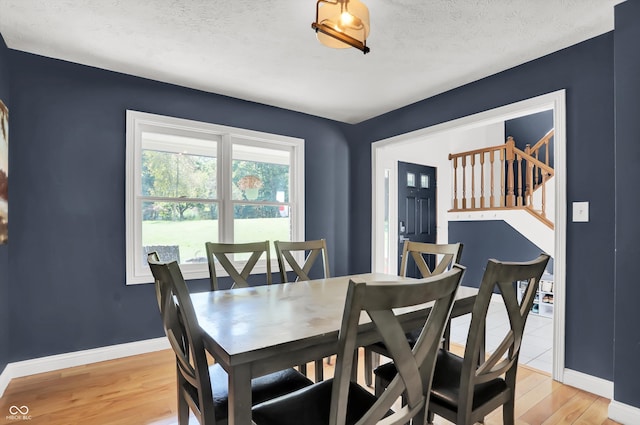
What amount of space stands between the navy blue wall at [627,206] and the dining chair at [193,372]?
1.97m

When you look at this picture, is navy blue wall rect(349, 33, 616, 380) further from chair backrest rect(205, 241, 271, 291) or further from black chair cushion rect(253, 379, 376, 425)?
chair backrest rect(205, 241, 271, 291)

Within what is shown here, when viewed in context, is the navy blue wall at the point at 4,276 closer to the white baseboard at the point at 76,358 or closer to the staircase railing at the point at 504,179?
the white baseboard at the point at 76,358

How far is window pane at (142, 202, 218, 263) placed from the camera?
10.4 feet

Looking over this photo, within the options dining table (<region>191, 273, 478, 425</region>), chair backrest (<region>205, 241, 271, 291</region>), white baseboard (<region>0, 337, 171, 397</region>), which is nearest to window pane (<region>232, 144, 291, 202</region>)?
chair backrest (<region>205, 241, 271, 291</region>)

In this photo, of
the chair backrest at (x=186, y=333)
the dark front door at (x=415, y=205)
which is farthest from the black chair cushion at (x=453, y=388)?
the dark front door at (x=415, y=205)

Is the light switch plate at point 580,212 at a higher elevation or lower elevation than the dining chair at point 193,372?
higher

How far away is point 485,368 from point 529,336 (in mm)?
2696

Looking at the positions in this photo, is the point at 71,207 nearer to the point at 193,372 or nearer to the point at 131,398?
the point at 131,398

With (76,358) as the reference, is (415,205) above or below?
above

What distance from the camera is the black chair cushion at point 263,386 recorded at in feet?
4.51

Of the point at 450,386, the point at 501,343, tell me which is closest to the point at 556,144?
the point at 501,343

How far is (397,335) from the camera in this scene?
0.96 meters

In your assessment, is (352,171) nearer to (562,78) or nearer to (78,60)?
(562,78)

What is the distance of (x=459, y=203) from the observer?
5531 mm
